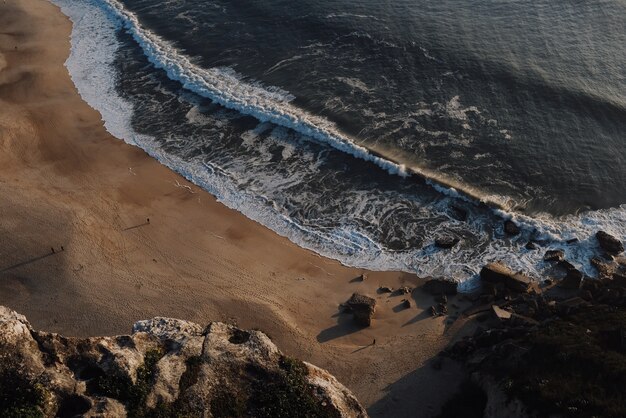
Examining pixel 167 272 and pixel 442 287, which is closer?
pixel 442 287

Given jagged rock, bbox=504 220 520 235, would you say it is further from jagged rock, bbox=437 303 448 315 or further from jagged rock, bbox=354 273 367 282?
jagged rock, bbox=354 273 367 282

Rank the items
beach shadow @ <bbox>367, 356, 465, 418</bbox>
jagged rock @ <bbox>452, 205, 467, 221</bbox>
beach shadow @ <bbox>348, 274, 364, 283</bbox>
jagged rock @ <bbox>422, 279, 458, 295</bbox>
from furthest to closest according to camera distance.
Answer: jagged rock @ <bbox>452, 205, 467, 221</bbox> → beach shadow @ <bbox>348, 274, 364, 283</bbox> → jagged rock @ <bbox>422, 279, 458, 295</bbox> → beach shadow @ <bbox>367, 356, 465, 418</bbox>

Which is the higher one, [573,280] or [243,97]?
[243,97]

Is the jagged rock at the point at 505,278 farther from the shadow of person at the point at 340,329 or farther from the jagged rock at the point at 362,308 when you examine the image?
the shadow of person at the point at 340,329

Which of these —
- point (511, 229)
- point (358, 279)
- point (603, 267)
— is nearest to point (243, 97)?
point (358, 279)

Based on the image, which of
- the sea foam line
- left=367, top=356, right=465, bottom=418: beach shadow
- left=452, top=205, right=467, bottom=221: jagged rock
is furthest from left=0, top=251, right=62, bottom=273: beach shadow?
left=452, top=205, right=467, bottom=221: jagged rock

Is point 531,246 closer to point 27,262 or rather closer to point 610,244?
point 610,244

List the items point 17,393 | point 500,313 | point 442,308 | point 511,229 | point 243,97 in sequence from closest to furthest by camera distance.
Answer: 1. point 17,393
2. point 500,313
3. point 442,308
4. point 511,229
5. point 243,97
